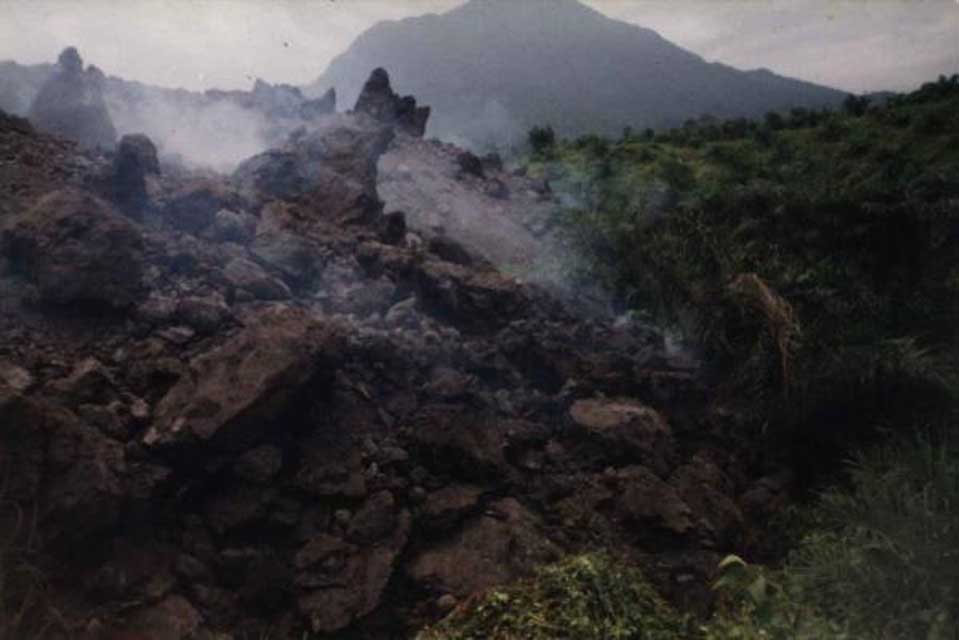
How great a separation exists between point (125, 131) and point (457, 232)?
6.52 m

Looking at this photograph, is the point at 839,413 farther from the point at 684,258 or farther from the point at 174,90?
the point at 174,90

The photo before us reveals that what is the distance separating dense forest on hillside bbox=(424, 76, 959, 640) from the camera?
15.4ft

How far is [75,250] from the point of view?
7.13 m

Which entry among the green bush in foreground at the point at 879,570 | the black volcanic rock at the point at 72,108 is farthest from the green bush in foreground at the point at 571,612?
the black volcanic rock at the point at 72,108

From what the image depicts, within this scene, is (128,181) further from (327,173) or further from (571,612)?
(571,612)

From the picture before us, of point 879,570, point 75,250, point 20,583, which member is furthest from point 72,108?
point 879,570

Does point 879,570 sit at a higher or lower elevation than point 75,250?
lower

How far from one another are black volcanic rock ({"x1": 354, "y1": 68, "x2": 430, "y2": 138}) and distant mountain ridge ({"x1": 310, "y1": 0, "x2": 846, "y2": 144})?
55.9 meters

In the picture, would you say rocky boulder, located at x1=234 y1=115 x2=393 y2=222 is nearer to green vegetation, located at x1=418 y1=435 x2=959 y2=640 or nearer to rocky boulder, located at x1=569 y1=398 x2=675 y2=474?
rocky boulder, located at x1=569 y1=398 x2=675 y2=474

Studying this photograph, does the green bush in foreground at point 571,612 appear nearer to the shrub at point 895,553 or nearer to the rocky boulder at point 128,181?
the shrub at point 895,553

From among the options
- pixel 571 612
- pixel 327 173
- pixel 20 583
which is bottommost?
pixel 20 583

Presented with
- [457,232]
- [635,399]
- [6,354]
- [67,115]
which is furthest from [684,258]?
[67,115]

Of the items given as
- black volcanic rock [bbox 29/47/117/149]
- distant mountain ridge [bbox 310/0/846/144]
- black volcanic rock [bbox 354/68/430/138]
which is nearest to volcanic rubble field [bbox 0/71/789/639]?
black volcanic rock [bbox 29/47/117/149]

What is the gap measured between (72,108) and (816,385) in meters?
11.9
